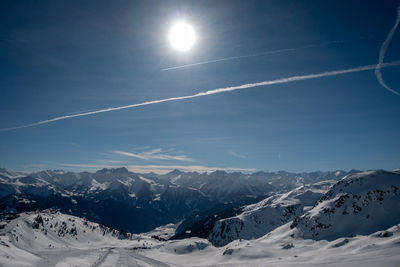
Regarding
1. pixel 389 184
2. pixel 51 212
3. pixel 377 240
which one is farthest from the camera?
pixel 51 212

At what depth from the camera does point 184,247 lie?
4279 inches

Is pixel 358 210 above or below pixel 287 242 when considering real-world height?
above

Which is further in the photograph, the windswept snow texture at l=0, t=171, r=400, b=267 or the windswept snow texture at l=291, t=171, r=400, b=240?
the windswept snow texture at l=291, t=171, r=400, b=240

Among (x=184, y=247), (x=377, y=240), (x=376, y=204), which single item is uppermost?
(x=376, y=204)

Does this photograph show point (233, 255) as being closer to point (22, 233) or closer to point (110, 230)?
point (22, 233)

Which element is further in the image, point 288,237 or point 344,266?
point 288,237

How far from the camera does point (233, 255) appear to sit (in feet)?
258

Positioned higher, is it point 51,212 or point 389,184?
point 389,184

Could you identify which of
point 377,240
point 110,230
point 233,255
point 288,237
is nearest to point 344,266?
point 377,240

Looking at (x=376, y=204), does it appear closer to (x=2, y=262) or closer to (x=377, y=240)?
(x=377, y=240)

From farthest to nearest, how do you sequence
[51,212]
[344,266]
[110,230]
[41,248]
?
[110,230], [51,212], [41,248], [344,266]

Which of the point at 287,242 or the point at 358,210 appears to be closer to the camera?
the point at 287,242

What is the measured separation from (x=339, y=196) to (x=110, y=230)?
143 metres

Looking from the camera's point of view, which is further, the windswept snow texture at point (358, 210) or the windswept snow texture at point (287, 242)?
the windswept snow texture at point (358, 210)
